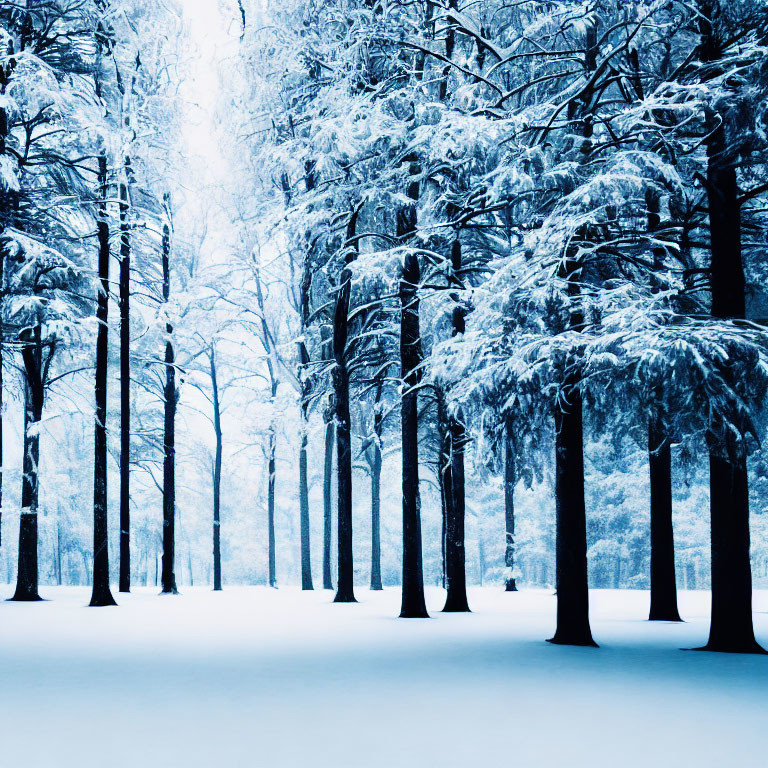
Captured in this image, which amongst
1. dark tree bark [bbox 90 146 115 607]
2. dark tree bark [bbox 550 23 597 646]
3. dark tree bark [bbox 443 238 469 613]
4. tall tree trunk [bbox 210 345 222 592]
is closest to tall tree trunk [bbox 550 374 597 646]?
dark tree bark [bbox 550 23 597 646]

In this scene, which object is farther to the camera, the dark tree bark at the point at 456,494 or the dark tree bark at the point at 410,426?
the dark tree bark at the point at 456,494

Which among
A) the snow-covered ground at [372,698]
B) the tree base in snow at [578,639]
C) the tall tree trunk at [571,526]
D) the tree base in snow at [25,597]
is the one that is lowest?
the tree base in snow at [25,597]

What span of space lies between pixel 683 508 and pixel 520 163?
32.6m

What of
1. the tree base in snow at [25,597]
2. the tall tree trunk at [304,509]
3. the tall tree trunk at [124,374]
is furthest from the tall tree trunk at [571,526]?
the tree base in snow at [25,597]

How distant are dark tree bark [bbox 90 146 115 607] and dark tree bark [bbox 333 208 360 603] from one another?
18.4ft

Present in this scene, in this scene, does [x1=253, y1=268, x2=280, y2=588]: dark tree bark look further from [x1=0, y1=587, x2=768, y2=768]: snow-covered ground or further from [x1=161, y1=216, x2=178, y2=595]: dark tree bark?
[x1=0, y1=587, x2=768, y2=768]: snow-covered ground

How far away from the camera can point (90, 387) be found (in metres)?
26.5

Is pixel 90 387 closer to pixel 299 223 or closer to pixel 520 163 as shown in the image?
pixel 299 223

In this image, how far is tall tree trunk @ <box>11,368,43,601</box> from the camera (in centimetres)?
2200

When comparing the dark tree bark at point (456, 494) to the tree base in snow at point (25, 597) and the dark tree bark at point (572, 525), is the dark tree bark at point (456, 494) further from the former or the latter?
the tree base in snow at point (25, 597)

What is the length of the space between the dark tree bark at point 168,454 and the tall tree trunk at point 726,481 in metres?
17.5

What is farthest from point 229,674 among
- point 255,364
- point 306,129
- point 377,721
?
point 255,364

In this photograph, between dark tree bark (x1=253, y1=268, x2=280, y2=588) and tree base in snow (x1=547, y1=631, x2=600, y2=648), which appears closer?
tree base in snow (x1=547, y1=631, x2=600, y2=648)

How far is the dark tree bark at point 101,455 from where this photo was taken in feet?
69.1
